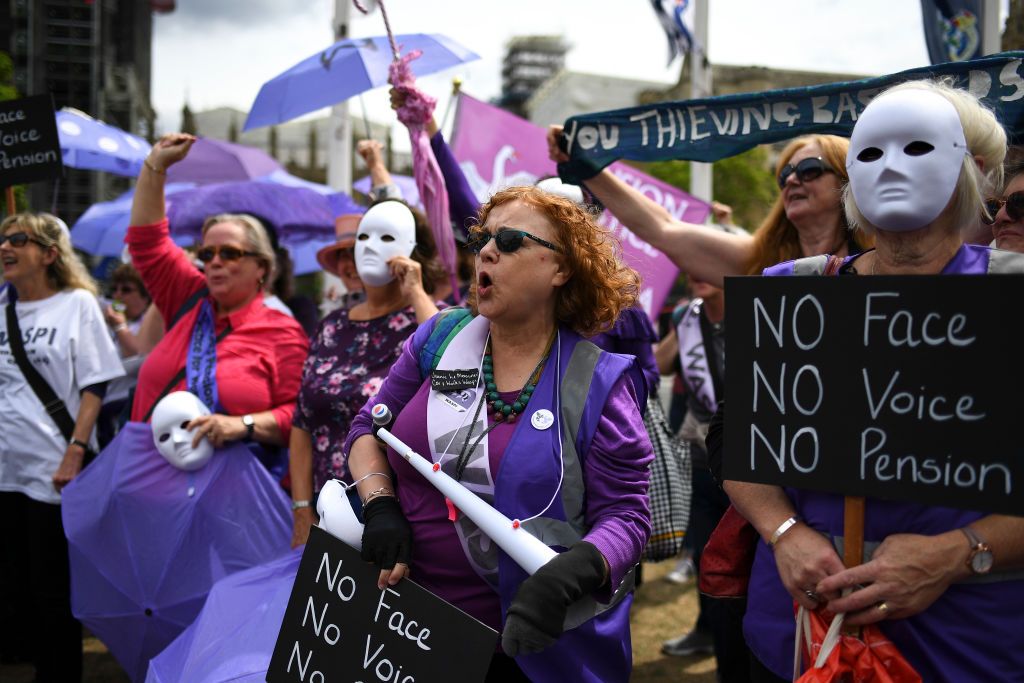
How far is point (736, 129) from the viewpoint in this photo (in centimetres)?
302

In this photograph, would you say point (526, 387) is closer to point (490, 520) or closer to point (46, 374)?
point (490, 520)

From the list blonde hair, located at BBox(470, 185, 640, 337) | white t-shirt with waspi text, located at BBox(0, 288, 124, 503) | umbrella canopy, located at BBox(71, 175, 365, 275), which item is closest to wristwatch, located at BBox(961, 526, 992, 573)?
blonde hair, located at BBox(470, 185, 640, 337)

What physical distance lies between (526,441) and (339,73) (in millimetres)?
2755

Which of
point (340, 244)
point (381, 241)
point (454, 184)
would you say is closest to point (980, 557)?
point (381, 241)

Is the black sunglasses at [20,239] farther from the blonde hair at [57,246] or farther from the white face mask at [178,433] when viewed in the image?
the white face mask at [178,433]

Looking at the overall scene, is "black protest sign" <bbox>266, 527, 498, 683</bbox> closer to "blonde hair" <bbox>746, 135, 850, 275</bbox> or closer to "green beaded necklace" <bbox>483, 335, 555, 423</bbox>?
"green beaded necklace" <bbox>483, 335, 555, 423</bbox>

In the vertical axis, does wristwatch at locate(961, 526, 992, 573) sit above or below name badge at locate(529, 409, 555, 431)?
below

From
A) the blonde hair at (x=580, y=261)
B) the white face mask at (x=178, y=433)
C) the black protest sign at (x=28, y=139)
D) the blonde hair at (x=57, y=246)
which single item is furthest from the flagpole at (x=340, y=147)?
the blonde hair at (x=580, y=261)

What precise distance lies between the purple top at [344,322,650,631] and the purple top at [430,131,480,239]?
1.44 metres

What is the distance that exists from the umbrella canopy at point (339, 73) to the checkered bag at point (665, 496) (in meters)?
1.90

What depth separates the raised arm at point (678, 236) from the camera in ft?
9.75

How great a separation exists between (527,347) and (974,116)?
1.07 meters

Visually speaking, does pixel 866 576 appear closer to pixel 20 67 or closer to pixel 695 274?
pixel 695 274

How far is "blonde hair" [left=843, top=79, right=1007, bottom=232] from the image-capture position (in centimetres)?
162
